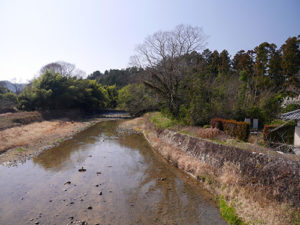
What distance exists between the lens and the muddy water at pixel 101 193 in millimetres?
6180

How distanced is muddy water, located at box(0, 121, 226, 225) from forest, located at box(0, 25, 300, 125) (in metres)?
6.96

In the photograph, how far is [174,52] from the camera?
20.6 metres

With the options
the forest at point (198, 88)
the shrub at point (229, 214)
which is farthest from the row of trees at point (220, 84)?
the shrub at point (229, 214)

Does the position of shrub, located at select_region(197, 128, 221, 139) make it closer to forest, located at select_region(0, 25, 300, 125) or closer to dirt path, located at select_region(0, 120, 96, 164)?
forest, located at select_region(0, 25, 300, 125)

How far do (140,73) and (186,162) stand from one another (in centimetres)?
1746

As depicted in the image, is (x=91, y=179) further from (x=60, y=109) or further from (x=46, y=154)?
(x=60, y=109)

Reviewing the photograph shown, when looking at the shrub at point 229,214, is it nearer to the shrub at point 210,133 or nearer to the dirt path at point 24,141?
the shrub at point 210,133

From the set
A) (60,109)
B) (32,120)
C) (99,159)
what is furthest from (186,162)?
(60,109)

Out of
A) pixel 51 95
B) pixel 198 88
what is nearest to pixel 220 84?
pixel 198 88

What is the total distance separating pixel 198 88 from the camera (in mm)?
15883

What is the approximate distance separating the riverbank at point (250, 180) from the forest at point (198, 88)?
A: 5.88m

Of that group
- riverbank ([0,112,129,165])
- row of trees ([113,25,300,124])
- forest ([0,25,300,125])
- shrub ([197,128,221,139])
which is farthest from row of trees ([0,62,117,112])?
shrub ([197,128,221,139])

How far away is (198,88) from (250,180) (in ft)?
33.5

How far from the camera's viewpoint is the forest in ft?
49.9
